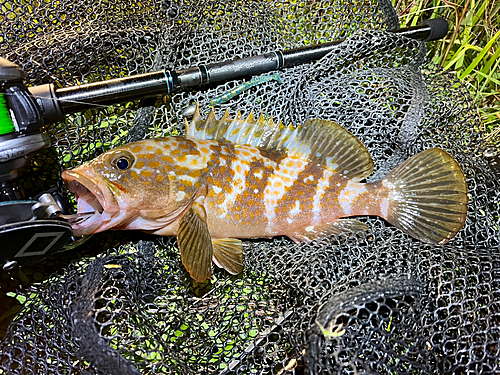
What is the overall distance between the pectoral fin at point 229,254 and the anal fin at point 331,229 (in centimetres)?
38

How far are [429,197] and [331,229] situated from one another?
642mm

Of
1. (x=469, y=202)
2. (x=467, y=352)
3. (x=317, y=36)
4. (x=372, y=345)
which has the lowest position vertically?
(x=467, y=352)

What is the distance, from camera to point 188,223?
2.16 m

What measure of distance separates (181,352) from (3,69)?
5.70ft

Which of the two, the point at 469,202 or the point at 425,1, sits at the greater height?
the point at 425,1

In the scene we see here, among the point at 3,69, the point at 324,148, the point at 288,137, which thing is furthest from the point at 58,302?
the point at 324,148

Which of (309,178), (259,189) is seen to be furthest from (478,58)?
(259,189)

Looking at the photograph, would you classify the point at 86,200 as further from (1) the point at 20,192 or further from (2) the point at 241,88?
A: (2) the point at 241,88

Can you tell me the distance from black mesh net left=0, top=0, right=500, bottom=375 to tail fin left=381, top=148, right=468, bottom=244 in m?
0.10

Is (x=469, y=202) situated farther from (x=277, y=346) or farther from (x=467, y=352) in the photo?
(x=277, y=346)

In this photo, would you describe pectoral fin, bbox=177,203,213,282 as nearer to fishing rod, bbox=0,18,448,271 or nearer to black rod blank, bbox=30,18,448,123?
fishing rod, bbox=0,18,448,271

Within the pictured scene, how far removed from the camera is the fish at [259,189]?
210 cm

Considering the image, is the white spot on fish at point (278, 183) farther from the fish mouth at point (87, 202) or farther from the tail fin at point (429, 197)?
the fish mouth at point (87, 202)

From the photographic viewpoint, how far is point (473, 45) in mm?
3471
